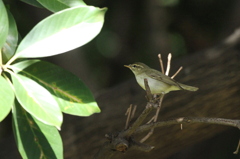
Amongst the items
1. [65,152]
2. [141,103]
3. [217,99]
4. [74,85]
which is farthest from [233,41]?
[74,85]

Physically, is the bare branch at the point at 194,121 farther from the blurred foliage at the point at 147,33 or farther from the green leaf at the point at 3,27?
the blurred foliage at the point at 147,33

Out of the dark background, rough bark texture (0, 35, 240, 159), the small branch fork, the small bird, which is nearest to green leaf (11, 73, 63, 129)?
the small branch fork

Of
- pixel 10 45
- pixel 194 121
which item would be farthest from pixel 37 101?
pixel 194 121

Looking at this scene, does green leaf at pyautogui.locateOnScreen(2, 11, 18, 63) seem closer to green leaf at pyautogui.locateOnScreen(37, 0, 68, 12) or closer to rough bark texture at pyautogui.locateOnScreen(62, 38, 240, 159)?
green leaf at pyautogui.locateOnScreen(37, 0, 68, 12)

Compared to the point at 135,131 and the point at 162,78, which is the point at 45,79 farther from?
the point at 162,78

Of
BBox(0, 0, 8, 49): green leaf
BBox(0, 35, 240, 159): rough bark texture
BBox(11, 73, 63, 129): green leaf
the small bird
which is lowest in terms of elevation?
BBox(0, 35, 240, 159): rough bark texture

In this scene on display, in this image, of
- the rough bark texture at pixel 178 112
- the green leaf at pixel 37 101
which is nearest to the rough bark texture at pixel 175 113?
the rough bark texture at pixel 178 112

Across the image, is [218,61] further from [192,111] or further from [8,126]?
[8,126]
